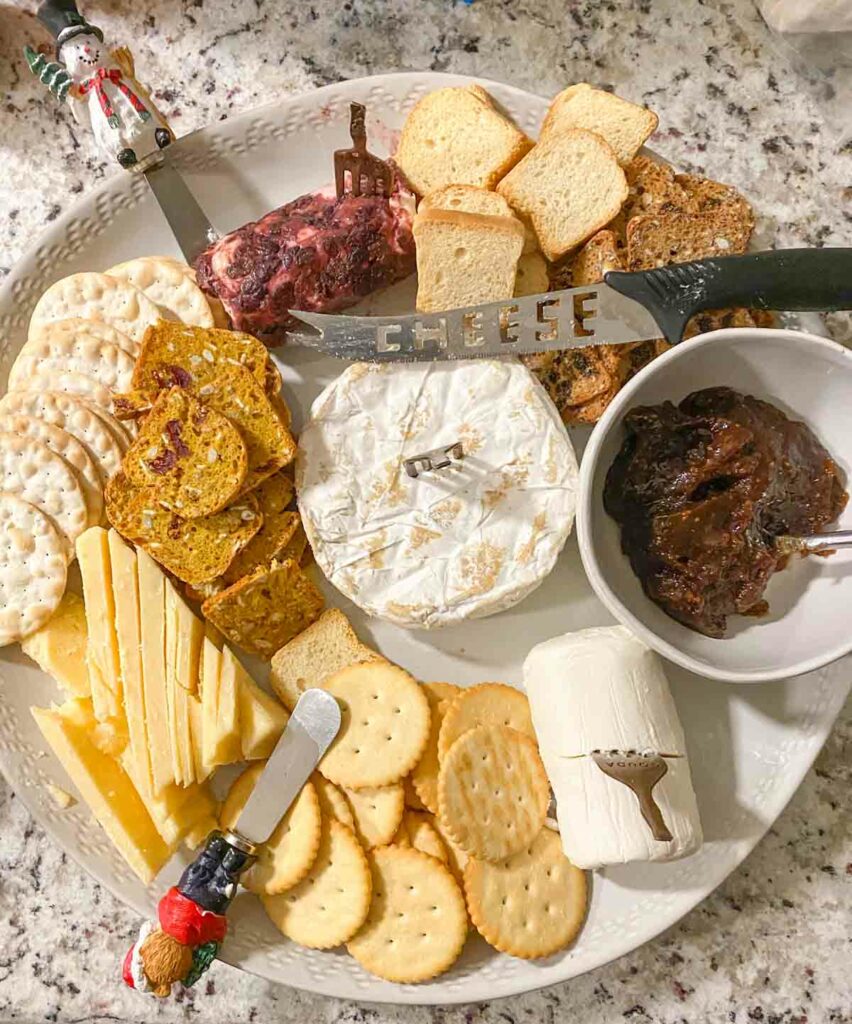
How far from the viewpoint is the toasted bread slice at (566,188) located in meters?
1.51

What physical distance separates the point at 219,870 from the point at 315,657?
0.36 metres

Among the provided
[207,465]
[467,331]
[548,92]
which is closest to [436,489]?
[467,331]

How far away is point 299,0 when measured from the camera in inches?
69.2

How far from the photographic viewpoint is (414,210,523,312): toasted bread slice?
1453mm

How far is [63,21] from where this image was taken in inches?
60.2

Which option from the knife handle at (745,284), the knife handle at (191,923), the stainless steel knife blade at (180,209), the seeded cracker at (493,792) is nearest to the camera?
the knife handle at (745,284)

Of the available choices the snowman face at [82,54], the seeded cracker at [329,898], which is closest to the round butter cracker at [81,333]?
the snowman face at [82,54]

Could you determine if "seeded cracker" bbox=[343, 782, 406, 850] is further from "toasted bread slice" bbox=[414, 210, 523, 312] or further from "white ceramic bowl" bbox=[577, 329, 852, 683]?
"toasted bread slice" bbox=[414, 210, 523, 312]

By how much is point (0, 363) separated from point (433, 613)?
33.5 inches

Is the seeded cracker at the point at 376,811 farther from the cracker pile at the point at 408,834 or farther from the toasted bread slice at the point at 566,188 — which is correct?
the toasted bread slice at the point at 566,188

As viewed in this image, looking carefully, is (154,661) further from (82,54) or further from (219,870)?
(82,54)

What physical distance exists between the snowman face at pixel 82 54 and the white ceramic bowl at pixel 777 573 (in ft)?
3.31

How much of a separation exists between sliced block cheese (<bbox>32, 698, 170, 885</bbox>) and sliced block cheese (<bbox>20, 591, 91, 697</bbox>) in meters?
0.04

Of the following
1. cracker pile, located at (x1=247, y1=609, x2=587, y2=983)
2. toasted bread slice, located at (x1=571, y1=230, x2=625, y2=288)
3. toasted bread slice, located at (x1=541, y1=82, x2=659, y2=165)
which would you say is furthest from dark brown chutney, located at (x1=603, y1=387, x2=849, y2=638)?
toasted bread slice, located at (x1=541, y1=82, x2=659, y2=165)
